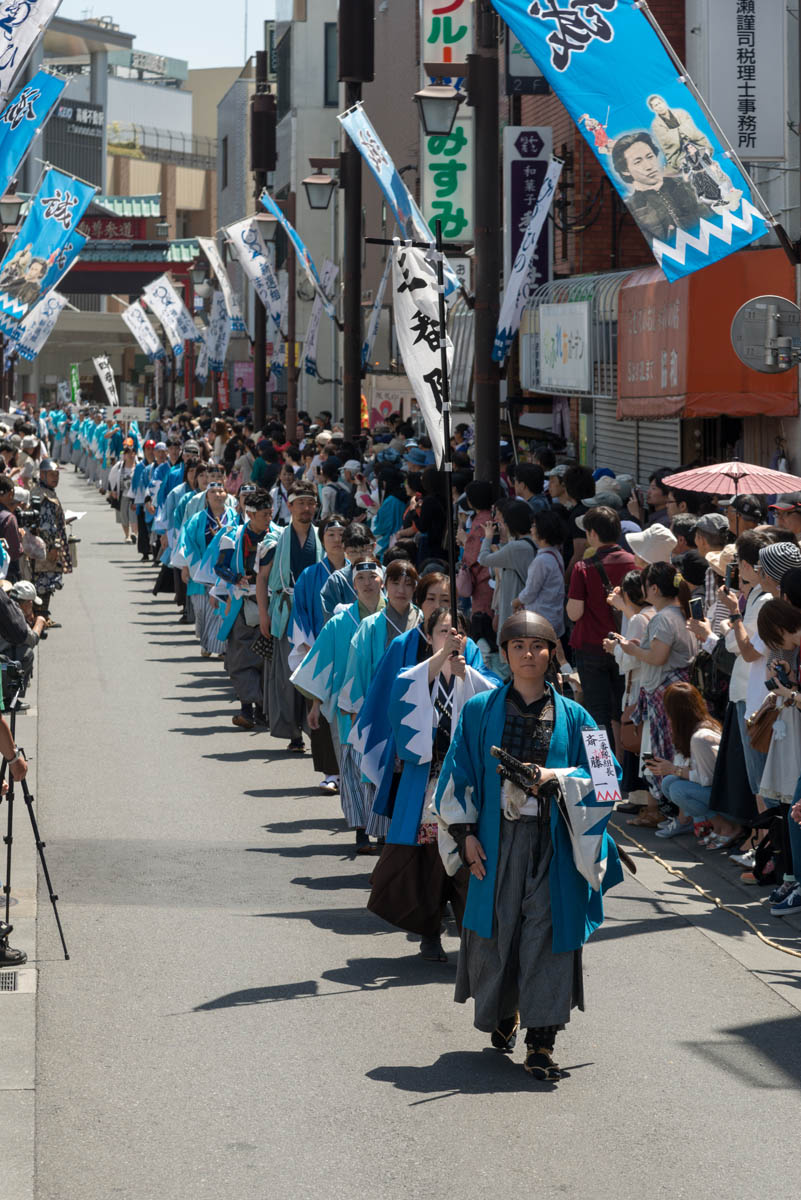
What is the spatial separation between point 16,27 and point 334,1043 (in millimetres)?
12140

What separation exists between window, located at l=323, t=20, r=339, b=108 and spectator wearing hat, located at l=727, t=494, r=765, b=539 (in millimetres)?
45675

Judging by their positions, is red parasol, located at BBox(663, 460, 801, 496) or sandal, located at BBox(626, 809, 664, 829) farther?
red parasol, located at BBox(663, 460, 801, 496)

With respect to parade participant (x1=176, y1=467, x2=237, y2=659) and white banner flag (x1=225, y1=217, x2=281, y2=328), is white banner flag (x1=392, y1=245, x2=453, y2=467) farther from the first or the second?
white banner flag (x1=225, y1=217, x2=281, y2=328)

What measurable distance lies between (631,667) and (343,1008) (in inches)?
146

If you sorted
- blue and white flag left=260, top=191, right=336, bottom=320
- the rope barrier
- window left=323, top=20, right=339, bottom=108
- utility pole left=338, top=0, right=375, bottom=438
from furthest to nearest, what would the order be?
window left=323, top=20, right=339, bottom=108 → blue and white flag left=260, top=191, right=336, bottom=320 → utility pole left=338, top=0, right=375, bottom=438 → the rope barrier

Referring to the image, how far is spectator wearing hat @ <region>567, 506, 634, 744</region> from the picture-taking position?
10930 millimetres

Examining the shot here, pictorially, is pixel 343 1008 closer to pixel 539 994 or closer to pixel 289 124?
pixel 539 994

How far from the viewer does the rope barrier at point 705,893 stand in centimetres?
787

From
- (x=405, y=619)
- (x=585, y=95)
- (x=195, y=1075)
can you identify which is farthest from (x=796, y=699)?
(x=585, y=95)

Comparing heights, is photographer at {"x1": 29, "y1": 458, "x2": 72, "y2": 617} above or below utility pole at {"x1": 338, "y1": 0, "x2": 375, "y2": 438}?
below

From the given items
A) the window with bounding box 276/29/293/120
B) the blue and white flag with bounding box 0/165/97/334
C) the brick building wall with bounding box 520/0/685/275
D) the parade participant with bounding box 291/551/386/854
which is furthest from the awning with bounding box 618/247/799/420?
the window with bounding box 276/29/293/120

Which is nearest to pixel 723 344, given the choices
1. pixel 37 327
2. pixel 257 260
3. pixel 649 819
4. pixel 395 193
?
pixel 395 193

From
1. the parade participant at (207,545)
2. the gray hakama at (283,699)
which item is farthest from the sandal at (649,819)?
the parade participant at (207,545)

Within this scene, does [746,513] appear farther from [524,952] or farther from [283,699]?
[524,952]
